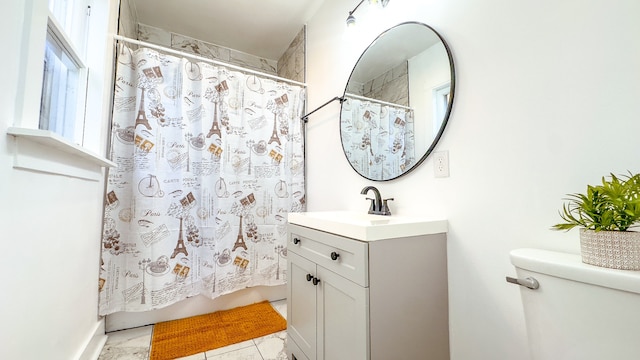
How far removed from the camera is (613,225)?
0.58m

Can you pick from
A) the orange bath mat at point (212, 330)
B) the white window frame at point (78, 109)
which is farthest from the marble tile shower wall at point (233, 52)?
the orange bath mat at point (212, 330)

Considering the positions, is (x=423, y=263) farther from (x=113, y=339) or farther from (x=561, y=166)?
(x=113, y=339)

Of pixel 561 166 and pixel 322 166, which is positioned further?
pixel 322 166

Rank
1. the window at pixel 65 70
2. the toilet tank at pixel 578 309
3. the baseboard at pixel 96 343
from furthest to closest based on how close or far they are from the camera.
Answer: the baseboard at pixel 96 343 < the window at pixel 65 70 < the toilet tank at pixel 578 309

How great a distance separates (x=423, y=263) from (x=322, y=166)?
1161mm

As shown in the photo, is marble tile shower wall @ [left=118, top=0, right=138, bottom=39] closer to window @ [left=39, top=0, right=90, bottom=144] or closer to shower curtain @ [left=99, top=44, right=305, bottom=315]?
shower curtain @ [left=99, top=44, right=305, bottom=315]

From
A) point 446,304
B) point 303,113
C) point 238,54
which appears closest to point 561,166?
point 446,304

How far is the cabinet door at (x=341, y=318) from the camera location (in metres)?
0.86

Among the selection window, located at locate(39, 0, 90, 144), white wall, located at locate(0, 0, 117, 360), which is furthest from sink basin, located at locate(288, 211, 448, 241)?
window, located at locate(39, 0, 90, 144)

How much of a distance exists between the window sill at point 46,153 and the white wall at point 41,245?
0.05 ft

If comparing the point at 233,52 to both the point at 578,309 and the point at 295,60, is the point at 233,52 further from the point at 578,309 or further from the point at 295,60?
the point at 578,309

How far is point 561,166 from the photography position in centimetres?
77

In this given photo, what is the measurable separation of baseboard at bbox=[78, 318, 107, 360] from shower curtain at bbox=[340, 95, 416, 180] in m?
1.72

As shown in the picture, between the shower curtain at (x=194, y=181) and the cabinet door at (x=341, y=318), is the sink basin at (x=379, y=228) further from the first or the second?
the shower curtain at (x=194, y=181)
